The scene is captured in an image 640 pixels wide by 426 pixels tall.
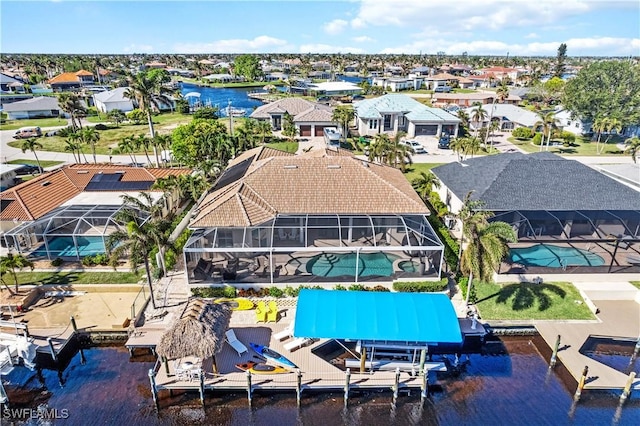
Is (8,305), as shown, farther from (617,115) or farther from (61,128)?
(617,115)

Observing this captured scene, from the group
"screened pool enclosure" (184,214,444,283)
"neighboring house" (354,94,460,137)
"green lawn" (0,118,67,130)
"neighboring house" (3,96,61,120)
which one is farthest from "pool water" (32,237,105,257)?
"neighboring house" (3,96,61,120)

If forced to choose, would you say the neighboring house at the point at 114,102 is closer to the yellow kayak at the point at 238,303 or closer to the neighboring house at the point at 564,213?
the yellow kayak at the point at 238,303

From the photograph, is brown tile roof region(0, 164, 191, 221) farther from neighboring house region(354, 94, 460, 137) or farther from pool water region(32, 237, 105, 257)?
neighboring house region(354, 94, 460, 137)

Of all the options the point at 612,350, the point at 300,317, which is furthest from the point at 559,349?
the point at 300,317

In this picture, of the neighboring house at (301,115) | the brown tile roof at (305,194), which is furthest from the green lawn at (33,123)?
the brown tile roof at (305,194)

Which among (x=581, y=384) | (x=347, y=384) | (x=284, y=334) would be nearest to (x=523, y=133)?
(x=581, y=384)

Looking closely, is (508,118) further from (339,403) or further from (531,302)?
(339,403)
